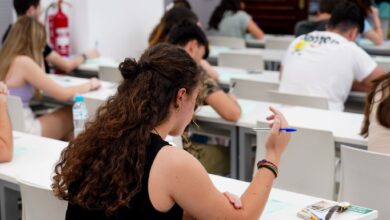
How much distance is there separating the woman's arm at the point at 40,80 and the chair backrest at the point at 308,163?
1642 millimetres

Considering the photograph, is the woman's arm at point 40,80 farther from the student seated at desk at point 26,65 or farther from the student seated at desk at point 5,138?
the student seated at desk at point 5,138

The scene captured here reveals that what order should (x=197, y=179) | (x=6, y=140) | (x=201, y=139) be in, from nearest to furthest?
1. (x=197, y=179)
2. (x=6, y=140)
3. (x=201, y=139)

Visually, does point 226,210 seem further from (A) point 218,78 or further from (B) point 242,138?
(A) point 218,78

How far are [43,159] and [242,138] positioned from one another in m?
1.38

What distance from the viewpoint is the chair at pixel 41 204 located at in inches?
94.2

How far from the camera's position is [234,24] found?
8.27 metres

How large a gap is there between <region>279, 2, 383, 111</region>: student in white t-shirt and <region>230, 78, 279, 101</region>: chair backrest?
109 mm

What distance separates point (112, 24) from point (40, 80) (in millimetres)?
2824

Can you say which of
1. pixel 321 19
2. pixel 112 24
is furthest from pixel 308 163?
pixel 112 24

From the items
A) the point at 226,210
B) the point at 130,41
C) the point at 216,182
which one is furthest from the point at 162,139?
the point at 130,41

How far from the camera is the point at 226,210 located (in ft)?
6.78

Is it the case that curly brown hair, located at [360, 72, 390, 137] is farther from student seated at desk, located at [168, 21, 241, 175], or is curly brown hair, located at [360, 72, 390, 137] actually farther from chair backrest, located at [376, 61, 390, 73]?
chair backrest, located at [376, 61, 390, 73]

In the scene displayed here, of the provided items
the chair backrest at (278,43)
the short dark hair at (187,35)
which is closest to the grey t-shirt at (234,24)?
the chair backrest at (278,43)

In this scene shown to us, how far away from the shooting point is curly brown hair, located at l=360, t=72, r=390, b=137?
124 inches
